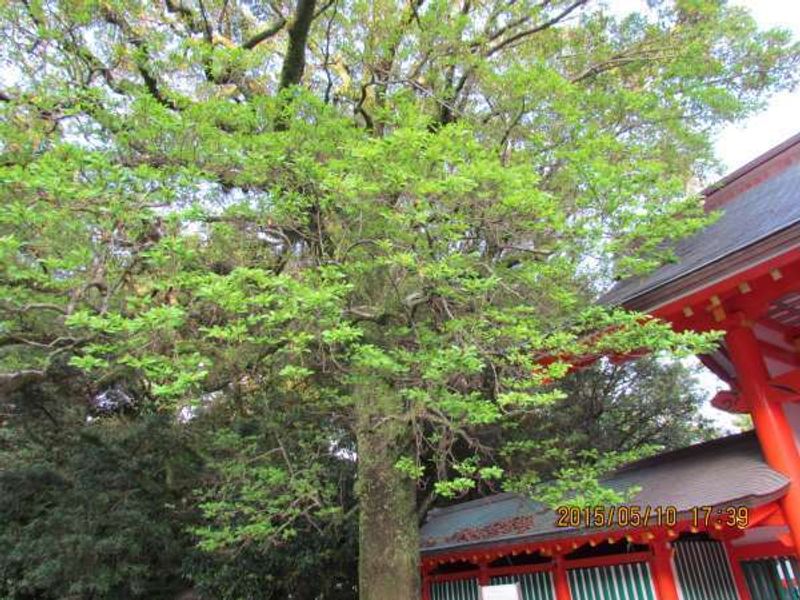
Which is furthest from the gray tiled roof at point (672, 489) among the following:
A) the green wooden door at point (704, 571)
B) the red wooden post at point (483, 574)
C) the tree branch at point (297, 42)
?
the tree branch at point (297, 42)

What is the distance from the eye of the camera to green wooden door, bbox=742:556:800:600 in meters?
5.01

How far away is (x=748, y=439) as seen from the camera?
5.33 meters

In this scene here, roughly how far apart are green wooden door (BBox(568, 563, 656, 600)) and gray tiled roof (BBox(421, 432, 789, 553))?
57 cm

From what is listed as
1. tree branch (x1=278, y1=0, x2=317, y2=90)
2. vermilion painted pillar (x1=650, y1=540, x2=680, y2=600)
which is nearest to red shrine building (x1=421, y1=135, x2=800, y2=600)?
vermilion painted pillar (x1=650, y1=540, x2=680, y2=600)

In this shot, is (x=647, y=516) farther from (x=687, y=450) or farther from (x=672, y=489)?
(x=687, y=450)

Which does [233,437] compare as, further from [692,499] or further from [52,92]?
[692,499]

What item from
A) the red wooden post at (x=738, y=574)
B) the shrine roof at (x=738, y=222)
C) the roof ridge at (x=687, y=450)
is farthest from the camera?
the roof ridge at (x=687, y=450)

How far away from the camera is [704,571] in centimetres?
504

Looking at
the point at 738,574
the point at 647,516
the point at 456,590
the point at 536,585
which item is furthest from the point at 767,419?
the point at 456,590

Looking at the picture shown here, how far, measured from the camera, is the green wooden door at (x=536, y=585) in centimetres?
552

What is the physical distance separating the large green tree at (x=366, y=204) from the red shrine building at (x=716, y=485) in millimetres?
628

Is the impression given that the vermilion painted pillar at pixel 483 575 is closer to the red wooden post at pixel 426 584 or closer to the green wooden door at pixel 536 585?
the green wooden door at pixel 536 585

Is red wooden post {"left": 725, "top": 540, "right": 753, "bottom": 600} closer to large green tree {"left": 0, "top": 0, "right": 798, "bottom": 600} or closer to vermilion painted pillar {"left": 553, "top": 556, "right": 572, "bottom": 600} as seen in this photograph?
vermilion painted pillar {"left": 553, "top": 556, "right": 572, "bottom": 600}

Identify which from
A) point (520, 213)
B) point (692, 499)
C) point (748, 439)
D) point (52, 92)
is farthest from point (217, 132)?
point (748, 439)
